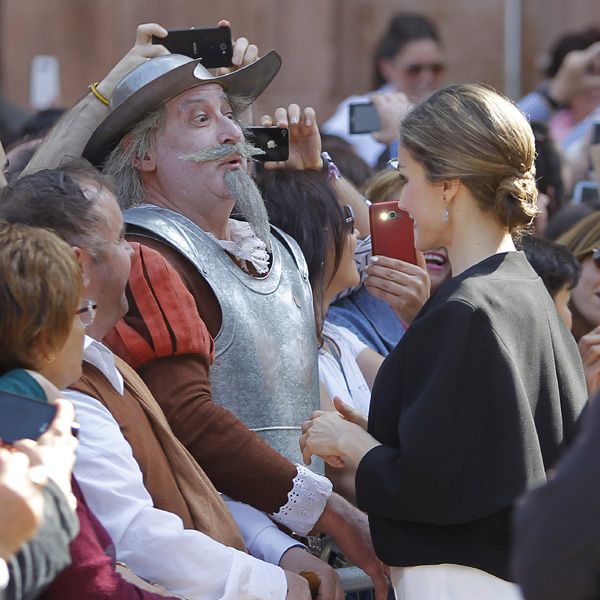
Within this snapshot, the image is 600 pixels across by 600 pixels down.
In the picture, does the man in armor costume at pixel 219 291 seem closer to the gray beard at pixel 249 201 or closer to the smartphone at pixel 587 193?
the gray beard at pixel 249 201

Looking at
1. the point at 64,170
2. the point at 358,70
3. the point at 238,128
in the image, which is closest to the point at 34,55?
the point at 358,70

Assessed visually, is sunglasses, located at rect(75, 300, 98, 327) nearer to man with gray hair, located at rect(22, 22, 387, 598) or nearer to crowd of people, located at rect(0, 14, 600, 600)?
crowd of people, located at rect(0, 14, 600, 600)

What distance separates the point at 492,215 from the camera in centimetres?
304

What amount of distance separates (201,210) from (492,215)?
1.05m

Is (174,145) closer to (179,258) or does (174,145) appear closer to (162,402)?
(179,258)

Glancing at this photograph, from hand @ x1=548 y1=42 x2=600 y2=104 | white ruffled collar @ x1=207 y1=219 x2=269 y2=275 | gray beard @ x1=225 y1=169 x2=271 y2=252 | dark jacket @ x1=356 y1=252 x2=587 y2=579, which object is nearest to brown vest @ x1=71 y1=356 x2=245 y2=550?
dark jacket @ x1=356 y1=252 x2=587 y2=579

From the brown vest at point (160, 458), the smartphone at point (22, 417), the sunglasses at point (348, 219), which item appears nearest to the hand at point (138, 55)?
the sunglasses at point (348, 219)

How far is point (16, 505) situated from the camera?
76.3 inches

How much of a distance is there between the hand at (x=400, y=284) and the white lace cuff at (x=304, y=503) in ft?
2.68

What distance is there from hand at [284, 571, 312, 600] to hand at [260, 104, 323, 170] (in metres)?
1.52

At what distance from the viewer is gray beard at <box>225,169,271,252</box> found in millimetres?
3770

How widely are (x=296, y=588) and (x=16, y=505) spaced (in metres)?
1.20

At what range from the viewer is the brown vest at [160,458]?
9.21 feet

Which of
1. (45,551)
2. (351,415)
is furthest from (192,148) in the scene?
(45,551)
